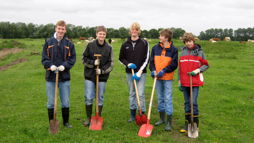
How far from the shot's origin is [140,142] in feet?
19.3

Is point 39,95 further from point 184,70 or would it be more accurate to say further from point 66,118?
point 184,70

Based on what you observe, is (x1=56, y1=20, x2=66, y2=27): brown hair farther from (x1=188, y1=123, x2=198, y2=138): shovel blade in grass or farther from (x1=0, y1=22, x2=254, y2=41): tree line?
(x1=0, y1=22, x2=254, y2=41): tree line

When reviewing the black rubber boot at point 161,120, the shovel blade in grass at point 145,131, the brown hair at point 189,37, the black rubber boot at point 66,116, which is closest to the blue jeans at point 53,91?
the black rubber boot at point 66,116

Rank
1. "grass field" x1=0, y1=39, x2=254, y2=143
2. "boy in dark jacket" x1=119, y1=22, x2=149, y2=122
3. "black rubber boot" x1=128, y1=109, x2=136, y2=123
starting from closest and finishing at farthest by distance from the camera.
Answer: "grass field" x1=0, y1=39, x2=254, y2=143, "boy in dark jacket" x1=119, y1=22, x2=149, y2=122, "black rubber boot" x1=128, y1=109, x2=136, y2=123

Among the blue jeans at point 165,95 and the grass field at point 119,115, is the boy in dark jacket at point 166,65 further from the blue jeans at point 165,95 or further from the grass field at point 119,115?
the grass field at point 119,115

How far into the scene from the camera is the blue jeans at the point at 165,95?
21.8ft

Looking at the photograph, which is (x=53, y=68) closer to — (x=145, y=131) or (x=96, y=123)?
(x=96, y=123)

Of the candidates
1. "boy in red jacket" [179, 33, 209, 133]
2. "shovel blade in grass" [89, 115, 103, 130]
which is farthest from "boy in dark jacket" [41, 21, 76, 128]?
"boy in red jacket" [179, 33, 209, 133]

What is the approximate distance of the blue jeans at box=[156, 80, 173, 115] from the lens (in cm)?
665

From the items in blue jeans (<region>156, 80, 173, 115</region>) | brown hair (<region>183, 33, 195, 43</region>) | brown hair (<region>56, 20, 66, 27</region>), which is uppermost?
brown hair (<region>56, 20, 66, 27</region>)

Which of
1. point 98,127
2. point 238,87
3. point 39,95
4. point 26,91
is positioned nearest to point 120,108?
point 98,127

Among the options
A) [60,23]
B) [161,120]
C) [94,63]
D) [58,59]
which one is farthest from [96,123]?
[60,23]

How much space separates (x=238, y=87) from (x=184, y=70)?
7.22 metres

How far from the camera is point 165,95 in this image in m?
6.68
